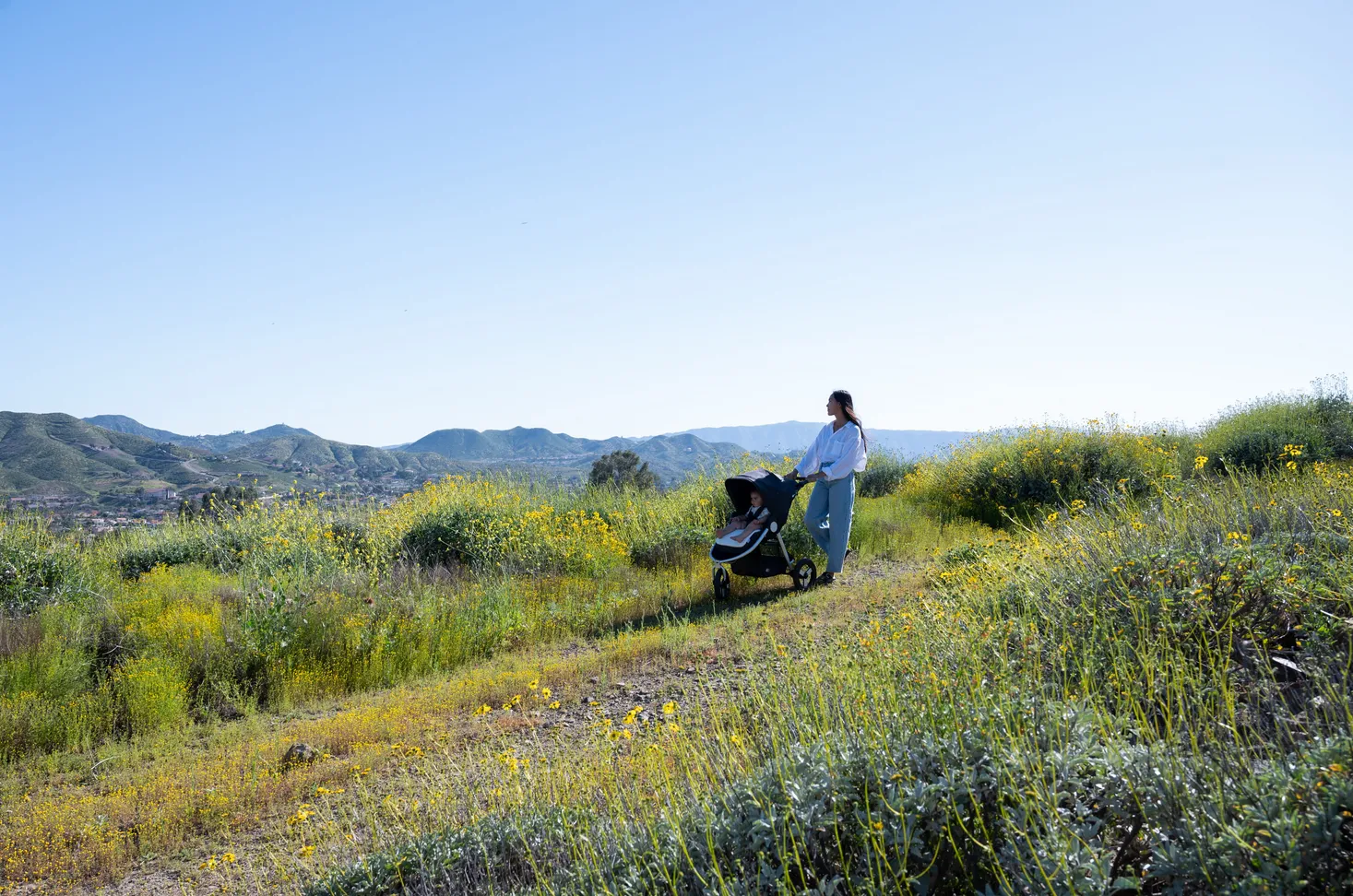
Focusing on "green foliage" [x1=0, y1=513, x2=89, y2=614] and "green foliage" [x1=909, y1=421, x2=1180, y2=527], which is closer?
"green foliage" [x1=0, y1=513, x2=89, y2=614]

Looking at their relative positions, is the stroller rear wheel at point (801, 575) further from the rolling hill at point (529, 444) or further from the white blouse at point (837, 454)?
the rolling hill at point (529, 444)

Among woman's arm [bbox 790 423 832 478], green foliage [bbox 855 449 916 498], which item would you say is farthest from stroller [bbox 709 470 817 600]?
green foliage [bbox 855 449 916 498]

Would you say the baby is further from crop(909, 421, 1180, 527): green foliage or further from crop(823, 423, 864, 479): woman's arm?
crop(909, 421, 1180, 527): green foliage

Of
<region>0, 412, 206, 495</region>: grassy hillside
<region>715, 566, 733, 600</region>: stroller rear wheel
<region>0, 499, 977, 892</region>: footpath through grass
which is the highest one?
<region>0, 412, 206, 495</region>: grassy hillside

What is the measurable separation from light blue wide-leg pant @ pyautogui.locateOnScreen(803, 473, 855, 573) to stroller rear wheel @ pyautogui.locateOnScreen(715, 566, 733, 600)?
1119mm

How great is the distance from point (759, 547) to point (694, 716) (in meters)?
4.15

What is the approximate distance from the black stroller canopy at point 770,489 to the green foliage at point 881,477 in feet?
27.6

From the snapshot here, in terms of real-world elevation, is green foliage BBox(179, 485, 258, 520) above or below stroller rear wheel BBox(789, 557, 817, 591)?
above

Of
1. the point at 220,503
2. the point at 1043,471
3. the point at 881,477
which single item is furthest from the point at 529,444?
the point at 1043,471

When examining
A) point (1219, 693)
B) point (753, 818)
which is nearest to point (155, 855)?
point (753, 818)

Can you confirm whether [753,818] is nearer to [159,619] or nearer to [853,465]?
[853,465]

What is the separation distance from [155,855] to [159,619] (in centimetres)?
376

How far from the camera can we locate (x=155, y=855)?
370cm

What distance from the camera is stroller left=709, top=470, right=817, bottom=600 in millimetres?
8031
